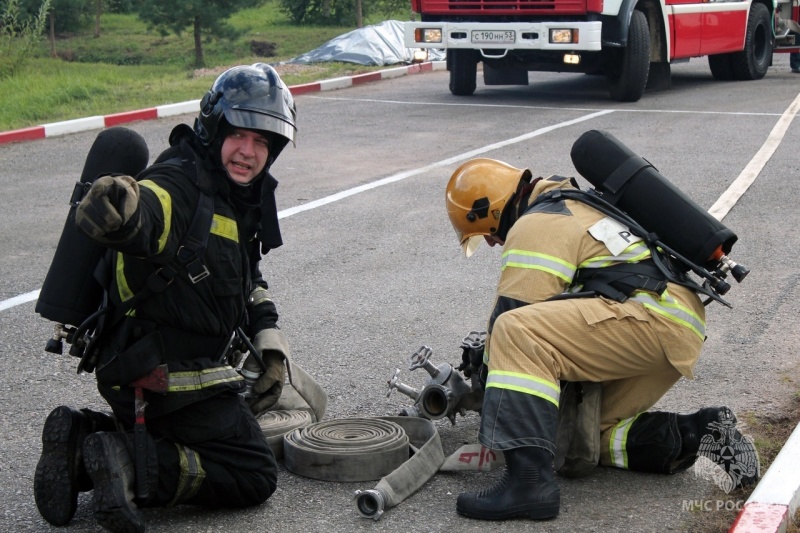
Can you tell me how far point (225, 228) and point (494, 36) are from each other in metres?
10.3

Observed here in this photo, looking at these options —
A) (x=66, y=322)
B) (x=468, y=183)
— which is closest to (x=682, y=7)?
(x=468, y=183)

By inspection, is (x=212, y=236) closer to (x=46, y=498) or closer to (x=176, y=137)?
(x=176, y=137)

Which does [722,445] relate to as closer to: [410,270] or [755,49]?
[410,270]

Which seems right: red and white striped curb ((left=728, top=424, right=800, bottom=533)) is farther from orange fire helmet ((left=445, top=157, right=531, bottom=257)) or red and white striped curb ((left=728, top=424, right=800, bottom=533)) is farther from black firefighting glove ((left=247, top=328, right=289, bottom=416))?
black firefighting glove ((left=247, top=328, right=289, bottom=416))

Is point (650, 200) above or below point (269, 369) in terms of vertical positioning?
above

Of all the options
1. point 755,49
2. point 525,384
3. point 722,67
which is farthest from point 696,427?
point 755,49

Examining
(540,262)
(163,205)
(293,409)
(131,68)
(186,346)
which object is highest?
(163,205)

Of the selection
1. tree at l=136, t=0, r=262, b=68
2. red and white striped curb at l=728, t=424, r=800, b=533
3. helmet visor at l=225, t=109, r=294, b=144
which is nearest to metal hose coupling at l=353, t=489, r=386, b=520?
red and white striped curb at l=728, t=424, r=800, b=533

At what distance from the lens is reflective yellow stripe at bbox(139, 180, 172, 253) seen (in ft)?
11.2

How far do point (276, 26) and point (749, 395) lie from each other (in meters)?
24.3

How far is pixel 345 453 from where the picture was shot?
3.96 metres

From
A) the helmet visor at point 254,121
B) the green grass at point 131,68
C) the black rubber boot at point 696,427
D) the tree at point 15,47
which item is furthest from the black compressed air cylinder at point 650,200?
the tree at point 15,47

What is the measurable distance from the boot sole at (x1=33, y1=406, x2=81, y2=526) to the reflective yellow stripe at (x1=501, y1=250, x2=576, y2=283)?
1.48m

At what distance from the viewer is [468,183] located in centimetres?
411
